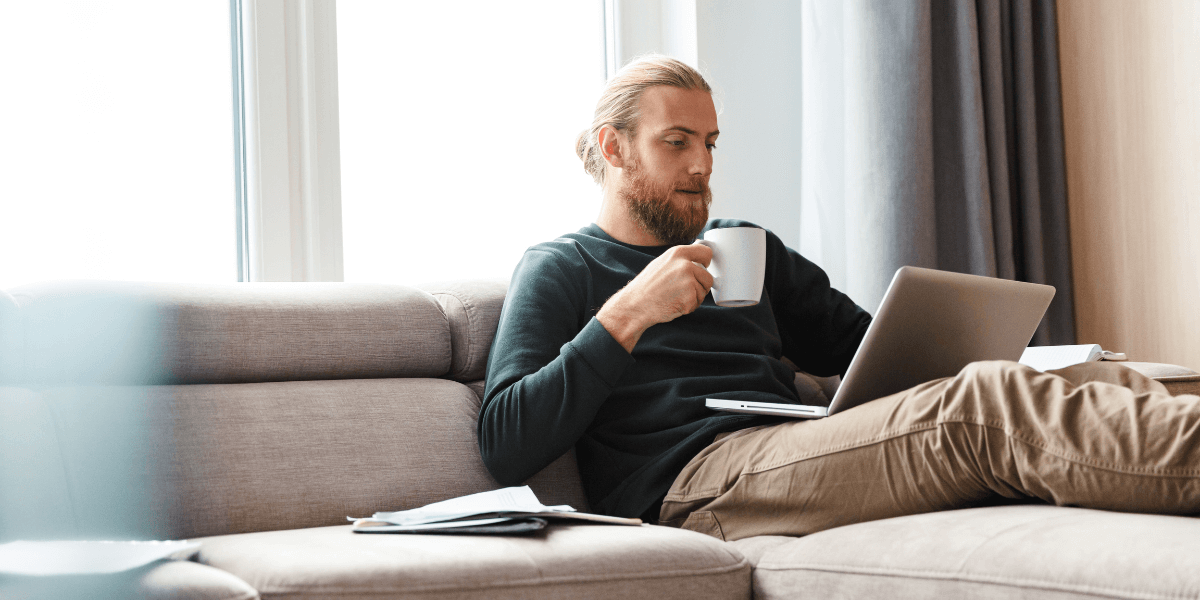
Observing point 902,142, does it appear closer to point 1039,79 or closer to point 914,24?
point 914,24

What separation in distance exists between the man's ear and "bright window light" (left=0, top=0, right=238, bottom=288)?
31.4 inches

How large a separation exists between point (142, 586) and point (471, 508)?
1.42 ft

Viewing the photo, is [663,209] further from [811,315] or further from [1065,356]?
[1065,356]

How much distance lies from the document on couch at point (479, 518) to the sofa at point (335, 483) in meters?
0.02

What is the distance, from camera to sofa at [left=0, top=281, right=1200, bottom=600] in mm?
986

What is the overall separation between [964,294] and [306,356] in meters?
1.03

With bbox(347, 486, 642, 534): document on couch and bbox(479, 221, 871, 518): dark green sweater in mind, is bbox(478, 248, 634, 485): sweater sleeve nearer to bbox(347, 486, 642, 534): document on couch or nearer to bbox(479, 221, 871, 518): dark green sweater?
bbox(479, 221, 871, 518): dark green sweater

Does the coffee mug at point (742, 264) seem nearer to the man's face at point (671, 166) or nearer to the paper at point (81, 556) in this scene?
the man's face at point (671, 166)

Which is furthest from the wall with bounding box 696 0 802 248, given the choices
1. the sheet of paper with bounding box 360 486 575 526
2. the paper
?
the paper

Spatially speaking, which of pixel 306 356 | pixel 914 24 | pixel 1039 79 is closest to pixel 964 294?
pixel 306 356

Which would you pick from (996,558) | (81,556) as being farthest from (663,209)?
(81,556)

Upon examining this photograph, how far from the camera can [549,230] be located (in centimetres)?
254

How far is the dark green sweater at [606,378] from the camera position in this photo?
150cm

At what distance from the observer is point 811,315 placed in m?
1.99
